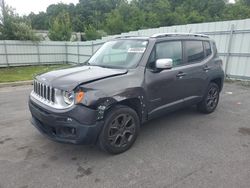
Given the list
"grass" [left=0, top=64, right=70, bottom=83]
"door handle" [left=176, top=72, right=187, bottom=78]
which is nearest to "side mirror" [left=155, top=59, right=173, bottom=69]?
"door handle" [left=176, top=72, right=187, bottom=78]

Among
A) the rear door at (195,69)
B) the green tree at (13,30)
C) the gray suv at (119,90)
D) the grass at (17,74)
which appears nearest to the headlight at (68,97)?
the gray suv at (119,90)

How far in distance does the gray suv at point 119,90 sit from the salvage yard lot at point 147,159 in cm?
37

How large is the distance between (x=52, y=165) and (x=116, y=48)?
2402mm

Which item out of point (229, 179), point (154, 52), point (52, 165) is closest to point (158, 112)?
point (154, 52)

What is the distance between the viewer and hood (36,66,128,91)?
2.99 metres

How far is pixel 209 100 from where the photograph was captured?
16.9ft

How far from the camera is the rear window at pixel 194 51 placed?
4380 mm

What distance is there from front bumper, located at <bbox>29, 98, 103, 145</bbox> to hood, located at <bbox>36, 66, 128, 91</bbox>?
1.14ft

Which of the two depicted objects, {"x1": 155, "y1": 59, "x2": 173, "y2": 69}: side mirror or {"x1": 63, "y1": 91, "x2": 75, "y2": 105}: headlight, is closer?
{"x1": 63, "y1": 91, "x2": 75, "y2": 105}: headlight

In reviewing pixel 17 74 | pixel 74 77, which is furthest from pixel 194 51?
pixel 17 74

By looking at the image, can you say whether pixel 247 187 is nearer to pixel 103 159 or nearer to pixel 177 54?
pixel 103 159

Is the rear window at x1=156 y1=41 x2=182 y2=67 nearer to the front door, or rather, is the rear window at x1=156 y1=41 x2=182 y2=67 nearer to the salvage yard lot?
the front door

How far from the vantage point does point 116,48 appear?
4246mm

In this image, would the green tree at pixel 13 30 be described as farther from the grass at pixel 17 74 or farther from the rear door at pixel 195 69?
the rear door at pixel 195 69
